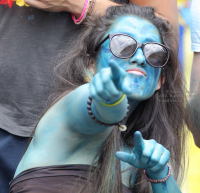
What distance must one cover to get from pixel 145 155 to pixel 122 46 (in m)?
0.51

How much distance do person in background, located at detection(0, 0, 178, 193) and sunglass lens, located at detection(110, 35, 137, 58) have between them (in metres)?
0.39

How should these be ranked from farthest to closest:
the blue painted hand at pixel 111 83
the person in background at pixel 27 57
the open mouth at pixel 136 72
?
1. the person in background at pixel 27 57
2. the open mouth at pixel 136 72
3. the blue painted hand at pixel 111 83

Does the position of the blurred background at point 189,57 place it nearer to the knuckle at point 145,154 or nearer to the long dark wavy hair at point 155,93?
the long dark wavy hair at point 155,93

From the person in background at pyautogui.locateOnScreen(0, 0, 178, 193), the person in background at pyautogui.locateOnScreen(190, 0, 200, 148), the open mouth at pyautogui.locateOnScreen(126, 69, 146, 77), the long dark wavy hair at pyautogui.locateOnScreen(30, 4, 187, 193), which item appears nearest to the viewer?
the open mouth at pyautogui.locateOnScreen(126, 69, 146, 77)

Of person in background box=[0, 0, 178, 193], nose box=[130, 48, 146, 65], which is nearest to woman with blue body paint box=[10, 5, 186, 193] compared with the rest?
nose box=[130, 48, 146, 65]

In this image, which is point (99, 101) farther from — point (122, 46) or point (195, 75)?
point (195, 75)

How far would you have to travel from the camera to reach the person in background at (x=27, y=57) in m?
1.87

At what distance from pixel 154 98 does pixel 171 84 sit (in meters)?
0.13

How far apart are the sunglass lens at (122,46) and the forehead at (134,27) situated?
0.25 feet

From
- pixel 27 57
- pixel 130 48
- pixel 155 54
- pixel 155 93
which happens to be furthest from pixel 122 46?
pixel 27 57

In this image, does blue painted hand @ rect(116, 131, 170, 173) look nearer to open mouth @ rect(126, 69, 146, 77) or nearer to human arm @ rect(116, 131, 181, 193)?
human arm @ rect(116, 131, 181, 193)

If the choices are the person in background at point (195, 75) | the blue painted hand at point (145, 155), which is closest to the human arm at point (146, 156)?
the blue painted hand at point (145, 155)

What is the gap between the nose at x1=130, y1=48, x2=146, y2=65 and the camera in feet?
4.91

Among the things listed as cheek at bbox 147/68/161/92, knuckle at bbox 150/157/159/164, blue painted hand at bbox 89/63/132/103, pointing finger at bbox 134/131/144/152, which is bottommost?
knuckle at bbox 150/157/159/164
